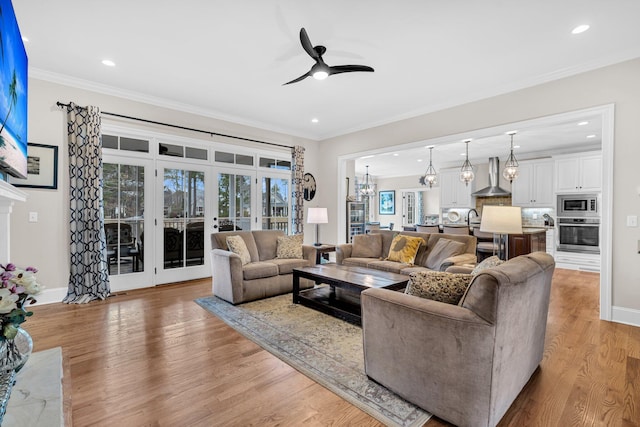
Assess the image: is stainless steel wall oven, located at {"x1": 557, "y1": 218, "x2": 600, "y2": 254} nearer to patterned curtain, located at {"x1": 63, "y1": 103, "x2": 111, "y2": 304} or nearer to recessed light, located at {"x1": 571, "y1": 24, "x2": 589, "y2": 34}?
recessed light, located at {"x1": 571, "y1": 24, "x2": 589, "y2": 34}

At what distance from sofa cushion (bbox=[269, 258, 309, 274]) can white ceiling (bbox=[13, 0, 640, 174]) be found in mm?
2364

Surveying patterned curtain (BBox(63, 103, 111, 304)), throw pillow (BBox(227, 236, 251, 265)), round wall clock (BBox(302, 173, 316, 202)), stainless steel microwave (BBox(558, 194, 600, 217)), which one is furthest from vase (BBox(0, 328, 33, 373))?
stainless steel microwave (BBox(558, 194, 600, 217))

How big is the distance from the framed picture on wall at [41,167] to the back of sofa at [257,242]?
2043 mm

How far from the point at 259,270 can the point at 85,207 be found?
2.36 meters

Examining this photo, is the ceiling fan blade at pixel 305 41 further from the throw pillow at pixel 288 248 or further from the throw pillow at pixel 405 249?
the throw pillow at pixel 405 249

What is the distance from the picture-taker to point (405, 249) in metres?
4.44

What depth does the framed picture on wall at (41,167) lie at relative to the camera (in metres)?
3.66

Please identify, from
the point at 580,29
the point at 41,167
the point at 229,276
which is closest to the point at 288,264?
the point at 229,276

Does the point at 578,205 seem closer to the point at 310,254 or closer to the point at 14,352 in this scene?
the point at 310,254

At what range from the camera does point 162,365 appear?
2338mm

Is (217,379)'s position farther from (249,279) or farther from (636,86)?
(636,86)

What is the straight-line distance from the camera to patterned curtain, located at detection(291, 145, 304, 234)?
20.5 feet

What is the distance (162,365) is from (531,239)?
220 inches

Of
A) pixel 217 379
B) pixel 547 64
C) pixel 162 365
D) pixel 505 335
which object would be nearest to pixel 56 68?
pixel 162 365
